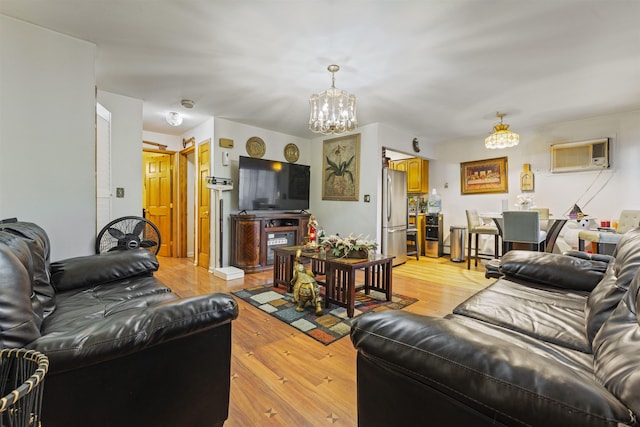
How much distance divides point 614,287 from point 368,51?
2158 mm

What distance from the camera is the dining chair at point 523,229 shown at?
3.49 metres

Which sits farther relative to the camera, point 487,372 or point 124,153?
point 124,153

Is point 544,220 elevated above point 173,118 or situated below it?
below

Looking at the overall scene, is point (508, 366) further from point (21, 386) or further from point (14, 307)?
point (14, 307)

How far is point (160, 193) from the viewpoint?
5242mm

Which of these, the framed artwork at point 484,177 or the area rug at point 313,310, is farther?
the framed artwork at point 484,177

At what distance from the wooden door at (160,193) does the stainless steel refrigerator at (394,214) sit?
3832 millimetres

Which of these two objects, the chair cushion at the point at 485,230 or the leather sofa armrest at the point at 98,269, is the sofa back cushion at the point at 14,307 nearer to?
the leather sofa armrest at the point at 98,269

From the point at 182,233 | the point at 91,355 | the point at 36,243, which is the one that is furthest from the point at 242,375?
the point at 182,233

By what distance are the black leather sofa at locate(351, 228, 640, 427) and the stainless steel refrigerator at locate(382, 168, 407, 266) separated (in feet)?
10.4

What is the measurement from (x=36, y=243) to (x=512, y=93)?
14.1 ft

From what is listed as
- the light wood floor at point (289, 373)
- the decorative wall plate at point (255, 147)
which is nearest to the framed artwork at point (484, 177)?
the light wood floor at point (289, 373)

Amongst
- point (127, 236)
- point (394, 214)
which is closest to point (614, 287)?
point (127, 236)

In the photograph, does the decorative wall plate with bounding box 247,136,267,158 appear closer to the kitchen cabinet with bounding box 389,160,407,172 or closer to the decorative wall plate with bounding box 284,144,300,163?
the decorative wall plate with bounding box 284,144,300,163
